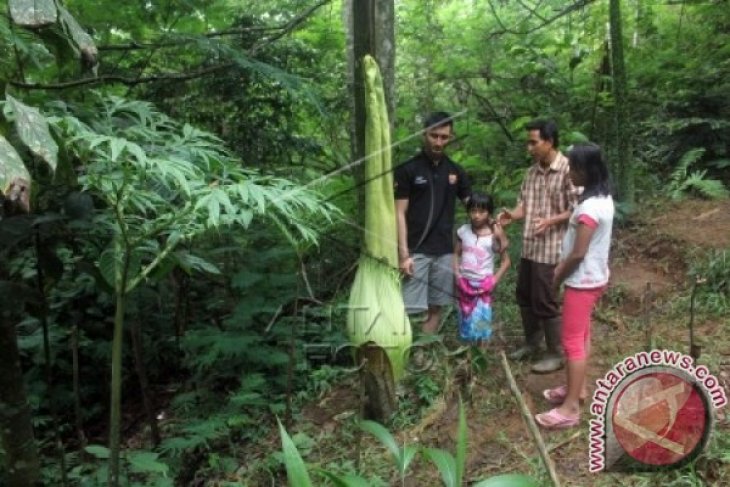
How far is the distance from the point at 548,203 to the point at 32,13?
2.66m

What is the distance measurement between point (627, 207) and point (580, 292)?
2.69 meters

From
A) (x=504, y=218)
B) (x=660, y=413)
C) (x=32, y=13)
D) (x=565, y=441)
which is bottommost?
(x=565, y=441)

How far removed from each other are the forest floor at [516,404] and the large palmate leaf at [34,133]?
1.69 meters

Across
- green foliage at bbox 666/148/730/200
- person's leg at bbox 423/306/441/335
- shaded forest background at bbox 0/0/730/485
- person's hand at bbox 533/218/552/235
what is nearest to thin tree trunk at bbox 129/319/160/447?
shaded forest background at bbox 0/0/730/485

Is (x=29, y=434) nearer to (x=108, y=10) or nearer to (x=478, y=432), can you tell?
(x=478, y=432)

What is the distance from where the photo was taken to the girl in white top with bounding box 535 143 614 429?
2.68 metres

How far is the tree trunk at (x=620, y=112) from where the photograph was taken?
4859 millimetres

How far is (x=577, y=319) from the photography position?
2789 millimetres

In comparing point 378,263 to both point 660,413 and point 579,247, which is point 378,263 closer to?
point 579,247

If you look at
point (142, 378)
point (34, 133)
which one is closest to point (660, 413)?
point (34, 133)

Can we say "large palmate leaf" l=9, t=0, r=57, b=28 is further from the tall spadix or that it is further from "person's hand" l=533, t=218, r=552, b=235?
"person's hand" l=533, t=218, r=552, b=235

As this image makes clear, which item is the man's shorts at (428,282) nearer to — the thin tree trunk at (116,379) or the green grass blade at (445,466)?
the green grass blade at (445,466)

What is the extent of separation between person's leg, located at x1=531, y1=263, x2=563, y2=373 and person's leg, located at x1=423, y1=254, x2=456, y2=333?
49cm

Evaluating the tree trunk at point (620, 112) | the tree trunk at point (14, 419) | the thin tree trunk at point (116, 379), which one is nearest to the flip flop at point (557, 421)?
the thin tree trunk at point (116, 379)
